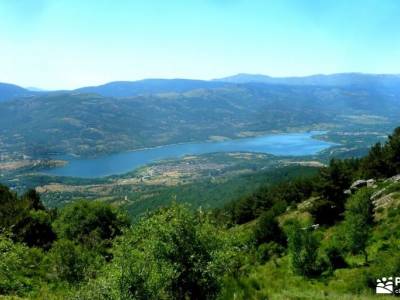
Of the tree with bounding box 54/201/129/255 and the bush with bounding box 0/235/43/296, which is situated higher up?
the bush with bounding box 0/235/43/296

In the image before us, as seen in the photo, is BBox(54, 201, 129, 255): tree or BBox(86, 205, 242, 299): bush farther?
BBox(54, 201, 129, 255): tree

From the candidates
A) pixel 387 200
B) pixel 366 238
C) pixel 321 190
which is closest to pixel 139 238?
pixel 366 238

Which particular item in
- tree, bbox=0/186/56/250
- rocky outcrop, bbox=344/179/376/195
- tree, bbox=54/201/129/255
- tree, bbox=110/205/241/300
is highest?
tree, bbox=110/205/241/300

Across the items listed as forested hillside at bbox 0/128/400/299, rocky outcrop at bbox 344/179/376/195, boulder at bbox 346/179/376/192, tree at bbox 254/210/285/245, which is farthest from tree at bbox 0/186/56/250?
boulder at bbox 346/179/376/192

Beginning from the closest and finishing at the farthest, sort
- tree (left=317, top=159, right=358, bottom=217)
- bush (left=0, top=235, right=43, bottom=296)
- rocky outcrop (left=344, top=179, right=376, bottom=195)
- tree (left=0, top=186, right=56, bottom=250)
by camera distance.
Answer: bush (left=0, top=235, right=43, bottom=296)
tree (left=317, top=159, right=358, bottom=217)
tree (left=0, top=186, right=56, bottom=250)
rocky outcrop (left=344, top=179, right=376, bottom=195)

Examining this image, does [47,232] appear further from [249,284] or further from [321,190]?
[249,284]

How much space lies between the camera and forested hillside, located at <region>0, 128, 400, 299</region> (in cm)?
1672

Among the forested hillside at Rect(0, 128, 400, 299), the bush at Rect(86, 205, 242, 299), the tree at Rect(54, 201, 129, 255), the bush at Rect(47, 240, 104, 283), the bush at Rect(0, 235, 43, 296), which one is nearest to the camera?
the bush at Rect(86, 205, 242, 299)

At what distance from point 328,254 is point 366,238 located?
10.0 feet

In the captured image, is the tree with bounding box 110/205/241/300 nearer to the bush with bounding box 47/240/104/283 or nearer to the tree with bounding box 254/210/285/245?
the bush with bounding box 47/240/104/283

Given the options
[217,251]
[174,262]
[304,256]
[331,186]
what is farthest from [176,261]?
[331,186]

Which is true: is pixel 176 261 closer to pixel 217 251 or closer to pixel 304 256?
pixel 217 251

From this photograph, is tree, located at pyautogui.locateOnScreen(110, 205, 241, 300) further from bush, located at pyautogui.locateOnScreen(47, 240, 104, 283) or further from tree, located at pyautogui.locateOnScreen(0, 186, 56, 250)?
tree, located at pyautogui.locateOnScreen(0, 186, 56, 250)

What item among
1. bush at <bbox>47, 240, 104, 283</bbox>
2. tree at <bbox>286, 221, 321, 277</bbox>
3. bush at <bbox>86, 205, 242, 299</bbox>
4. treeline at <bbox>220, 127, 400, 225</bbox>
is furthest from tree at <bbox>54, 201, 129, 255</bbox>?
bush at <bbox>86, 205, 242, 299</bbox>
